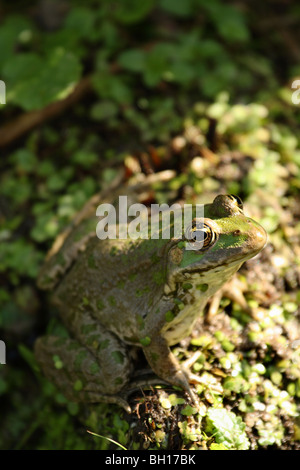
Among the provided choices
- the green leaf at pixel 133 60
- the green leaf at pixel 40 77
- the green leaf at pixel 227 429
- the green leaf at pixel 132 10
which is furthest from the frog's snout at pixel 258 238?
the green leaf at pixel 132 10

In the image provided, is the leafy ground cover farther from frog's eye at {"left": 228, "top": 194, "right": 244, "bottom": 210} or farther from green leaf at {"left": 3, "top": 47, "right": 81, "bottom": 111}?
frog's eye at {"left": 228, "top": 194, "right": 244, "bottom": 210}

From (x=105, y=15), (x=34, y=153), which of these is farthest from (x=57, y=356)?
(x=105, y=15)

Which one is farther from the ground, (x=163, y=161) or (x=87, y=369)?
(x=163, y=161)

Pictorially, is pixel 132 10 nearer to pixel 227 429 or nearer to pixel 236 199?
pixel 236 199

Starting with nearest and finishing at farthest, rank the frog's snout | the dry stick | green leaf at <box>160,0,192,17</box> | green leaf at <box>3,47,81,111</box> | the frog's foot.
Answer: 1. the frog's snout
2. the frog's foot
3. green leaf at <box>3,47,81,111</box>
4. the dry stick
5. green leaf at <box>160,0,192,17</box>

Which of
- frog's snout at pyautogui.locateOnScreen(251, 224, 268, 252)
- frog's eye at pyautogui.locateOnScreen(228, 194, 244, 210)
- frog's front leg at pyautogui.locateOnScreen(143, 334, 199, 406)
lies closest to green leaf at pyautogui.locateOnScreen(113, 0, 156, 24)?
frog's eye at pyautogui.locateOnScreen(228, 194, 244, 210)

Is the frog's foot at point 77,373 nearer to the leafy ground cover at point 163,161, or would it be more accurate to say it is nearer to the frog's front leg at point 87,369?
the frog's front leg at point 87,369

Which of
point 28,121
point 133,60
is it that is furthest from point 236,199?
point 28,121
